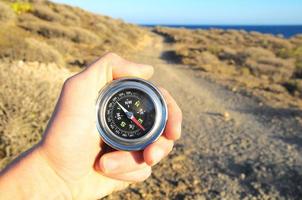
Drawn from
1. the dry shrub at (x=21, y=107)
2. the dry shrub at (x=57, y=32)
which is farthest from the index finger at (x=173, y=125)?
the dry shrub at (x=57, y=32)

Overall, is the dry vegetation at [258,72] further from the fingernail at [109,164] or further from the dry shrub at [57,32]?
the fingernail at [109,164]

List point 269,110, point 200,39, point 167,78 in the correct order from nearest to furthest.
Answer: point 269,110 < point 167,78 < point 200,39

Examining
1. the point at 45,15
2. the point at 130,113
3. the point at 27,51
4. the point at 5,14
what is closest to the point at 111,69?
the point at 130,113

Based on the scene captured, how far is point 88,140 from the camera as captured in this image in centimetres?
253

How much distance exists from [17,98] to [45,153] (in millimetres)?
2988

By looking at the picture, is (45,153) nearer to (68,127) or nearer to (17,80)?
(68,127)

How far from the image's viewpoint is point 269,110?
10578mm

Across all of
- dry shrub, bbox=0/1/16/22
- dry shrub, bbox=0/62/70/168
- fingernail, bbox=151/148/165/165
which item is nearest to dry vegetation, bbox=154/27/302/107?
dry shrub, bbox=0/62/70/168

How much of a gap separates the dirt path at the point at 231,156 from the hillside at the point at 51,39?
322cm

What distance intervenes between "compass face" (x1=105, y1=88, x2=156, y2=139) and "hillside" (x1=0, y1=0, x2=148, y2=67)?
4564mm

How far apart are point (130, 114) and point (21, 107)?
9.91ft

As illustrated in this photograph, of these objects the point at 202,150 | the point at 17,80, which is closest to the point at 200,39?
the point at 202,150

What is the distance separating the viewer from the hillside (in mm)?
11891

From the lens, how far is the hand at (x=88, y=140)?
2389 millimetres
